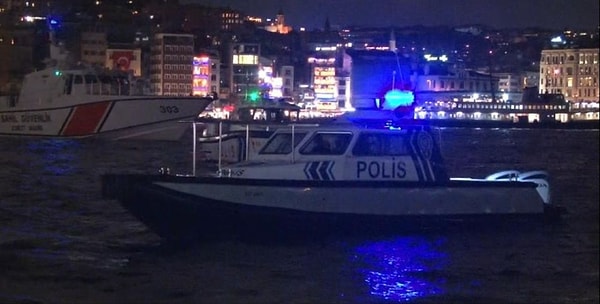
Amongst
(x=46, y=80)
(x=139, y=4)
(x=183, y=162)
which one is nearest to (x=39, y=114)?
(x=46, y=80)

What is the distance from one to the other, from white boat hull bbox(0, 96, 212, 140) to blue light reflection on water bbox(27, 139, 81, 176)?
0.81 m

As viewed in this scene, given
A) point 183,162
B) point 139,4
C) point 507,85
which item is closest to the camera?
point 183,162

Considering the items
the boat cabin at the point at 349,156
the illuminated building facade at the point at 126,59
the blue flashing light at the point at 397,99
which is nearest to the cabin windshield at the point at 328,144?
the boat cabin at the point at 349,156

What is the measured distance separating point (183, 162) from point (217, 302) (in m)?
23.8

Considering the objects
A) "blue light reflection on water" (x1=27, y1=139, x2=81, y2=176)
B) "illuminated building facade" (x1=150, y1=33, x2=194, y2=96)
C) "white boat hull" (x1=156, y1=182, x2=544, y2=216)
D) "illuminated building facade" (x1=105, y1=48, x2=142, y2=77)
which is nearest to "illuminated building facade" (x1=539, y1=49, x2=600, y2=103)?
"white boat hull" (x1=156, y1=182, x2=544, y2=216)

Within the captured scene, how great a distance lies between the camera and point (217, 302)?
345 inches

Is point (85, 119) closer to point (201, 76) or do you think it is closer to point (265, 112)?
point (265, 112)

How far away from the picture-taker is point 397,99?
12.4 meters

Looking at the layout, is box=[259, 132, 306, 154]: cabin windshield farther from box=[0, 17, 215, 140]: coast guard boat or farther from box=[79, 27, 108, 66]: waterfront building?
box=[79, 27, 108, 66]: waterfront building

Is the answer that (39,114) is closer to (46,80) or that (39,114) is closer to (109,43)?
(46,80)

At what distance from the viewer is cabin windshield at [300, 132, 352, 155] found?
12562 millimetres

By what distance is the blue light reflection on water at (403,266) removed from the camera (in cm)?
952

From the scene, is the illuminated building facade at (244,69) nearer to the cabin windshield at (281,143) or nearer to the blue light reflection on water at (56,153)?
the blue light reflection on water at (56,153)

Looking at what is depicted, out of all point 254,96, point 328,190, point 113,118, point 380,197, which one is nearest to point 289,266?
point 328,190
